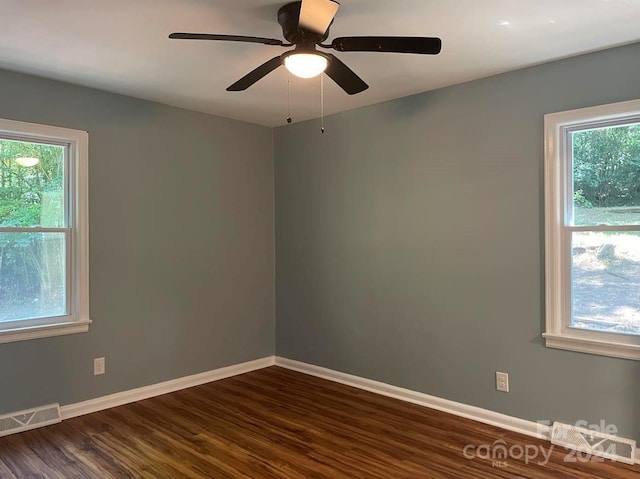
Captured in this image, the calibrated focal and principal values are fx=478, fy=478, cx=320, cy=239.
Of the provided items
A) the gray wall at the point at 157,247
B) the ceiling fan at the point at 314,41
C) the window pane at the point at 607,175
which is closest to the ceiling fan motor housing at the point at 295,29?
the ceiling fan at the point at 314,41

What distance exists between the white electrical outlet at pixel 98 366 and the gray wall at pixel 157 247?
3cm

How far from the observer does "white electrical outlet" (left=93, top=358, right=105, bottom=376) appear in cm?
366

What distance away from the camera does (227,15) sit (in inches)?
96.1

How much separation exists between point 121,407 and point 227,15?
9.72ft

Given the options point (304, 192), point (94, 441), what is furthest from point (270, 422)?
point (304, 192)

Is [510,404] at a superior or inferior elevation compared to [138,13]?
inferior

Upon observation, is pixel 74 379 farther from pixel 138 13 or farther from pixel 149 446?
pixel 138 13

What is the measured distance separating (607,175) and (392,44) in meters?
1.73

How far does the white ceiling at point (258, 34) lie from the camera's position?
7.73ft

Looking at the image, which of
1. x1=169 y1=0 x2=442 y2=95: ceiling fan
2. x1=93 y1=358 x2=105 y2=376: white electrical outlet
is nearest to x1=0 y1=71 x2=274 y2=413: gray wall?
x1=93 y1=358 x2=105 y2=376: white electrical outlet

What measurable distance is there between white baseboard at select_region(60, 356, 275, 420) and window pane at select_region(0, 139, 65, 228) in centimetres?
137

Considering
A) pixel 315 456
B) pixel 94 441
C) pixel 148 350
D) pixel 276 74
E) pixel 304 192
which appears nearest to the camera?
pixel 315 456

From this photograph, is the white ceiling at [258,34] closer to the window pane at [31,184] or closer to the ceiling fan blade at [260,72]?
the ceiling fan blade at [260,72]

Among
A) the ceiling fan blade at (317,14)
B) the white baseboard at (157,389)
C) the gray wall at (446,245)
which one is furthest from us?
the white baseboard at (157,389)
